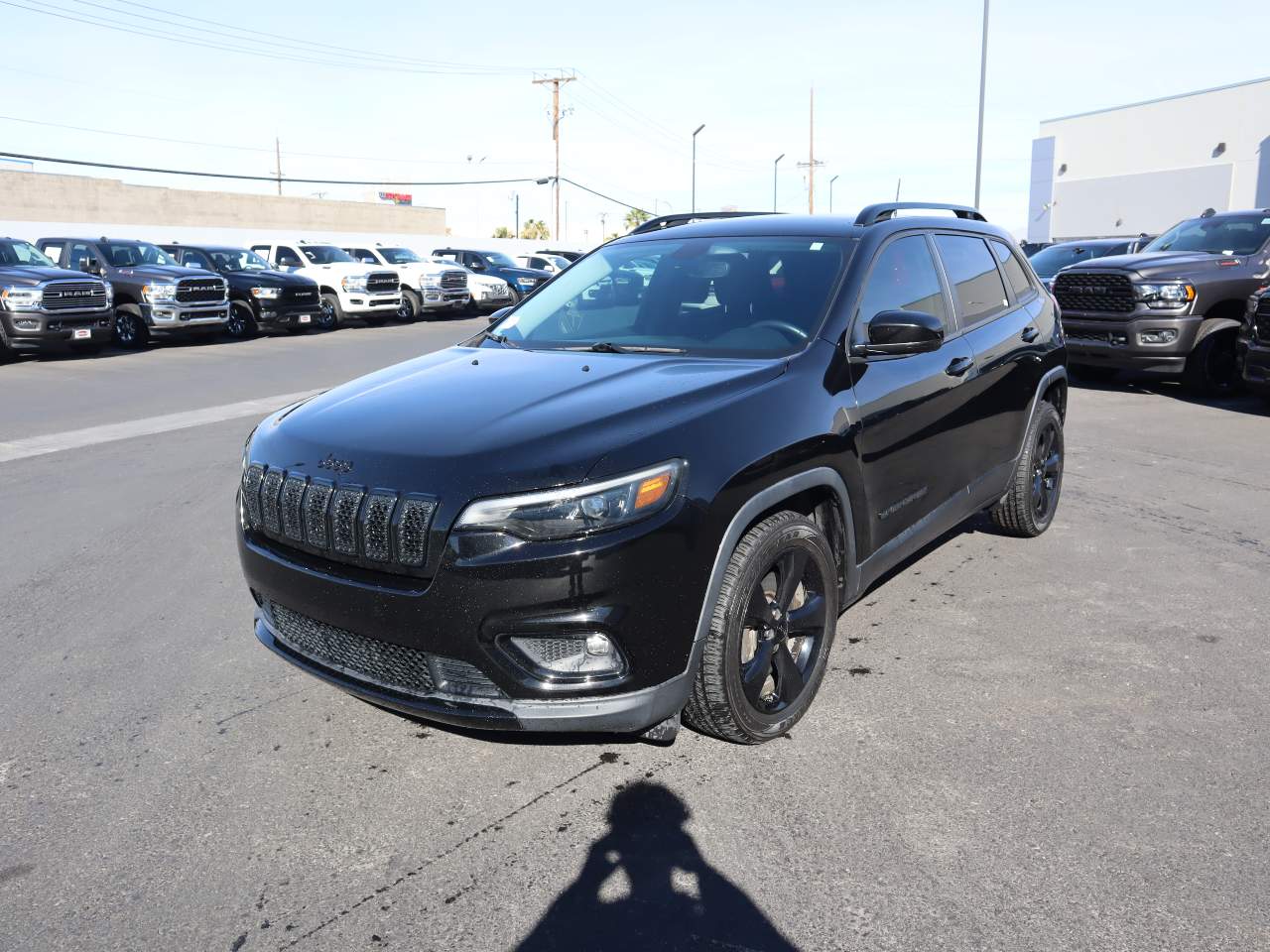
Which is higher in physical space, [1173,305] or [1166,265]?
[1166,265]

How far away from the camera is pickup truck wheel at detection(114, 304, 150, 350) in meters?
17.7

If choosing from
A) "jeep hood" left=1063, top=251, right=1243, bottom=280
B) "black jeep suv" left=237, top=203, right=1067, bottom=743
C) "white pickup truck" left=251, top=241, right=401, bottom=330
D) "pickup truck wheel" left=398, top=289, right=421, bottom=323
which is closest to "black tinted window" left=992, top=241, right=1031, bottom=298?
"black jeep suv" left=237, top=203, right=1067, bottom=743

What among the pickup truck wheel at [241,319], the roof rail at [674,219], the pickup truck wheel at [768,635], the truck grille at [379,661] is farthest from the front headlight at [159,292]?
the pickup truck wheel at [768,635]

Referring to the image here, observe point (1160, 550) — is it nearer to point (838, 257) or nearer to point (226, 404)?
point (838, 257)

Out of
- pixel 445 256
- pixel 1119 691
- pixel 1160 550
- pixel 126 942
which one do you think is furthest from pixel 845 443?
pixel 445 256

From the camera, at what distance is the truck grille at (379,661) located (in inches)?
115

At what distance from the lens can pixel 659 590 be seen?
2.88 m

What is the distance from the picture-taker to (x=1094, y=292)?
11523 mm

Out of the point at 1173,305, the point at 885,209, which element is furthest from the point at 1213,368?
the point at 885,209

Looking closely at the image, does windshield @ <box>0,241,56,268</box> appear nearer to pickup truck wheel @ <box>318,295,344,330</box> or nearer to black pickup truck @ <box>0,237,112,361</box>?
black pickup truck @ <box>0,237,112,361</box>

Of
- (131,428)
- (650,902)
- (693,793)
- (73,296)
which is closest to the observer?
(650,902)

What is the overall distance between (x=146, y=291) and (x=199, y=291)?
2.96 feet

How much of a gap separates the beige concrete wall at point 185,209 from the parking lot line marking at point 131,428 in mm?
40838

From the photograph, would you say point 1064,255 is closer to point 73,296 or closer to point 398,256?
point 73,296
